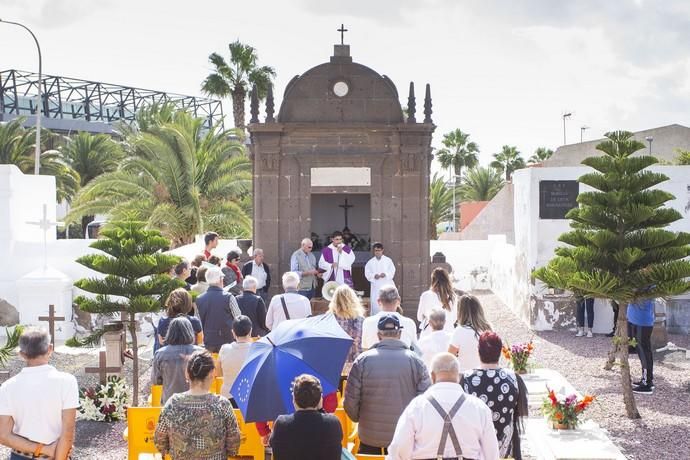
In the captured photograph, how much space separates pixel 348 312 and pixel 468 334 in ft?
4.47

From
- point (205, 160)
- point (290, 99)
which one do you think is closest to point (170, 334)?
point (290, 99)

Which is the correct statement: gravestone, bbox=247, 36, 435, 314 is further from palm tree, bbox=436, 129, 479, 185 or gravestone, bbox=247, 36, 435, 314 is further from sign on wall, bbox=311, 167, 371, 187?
palm tree, bbox=436, 129, 479, 185

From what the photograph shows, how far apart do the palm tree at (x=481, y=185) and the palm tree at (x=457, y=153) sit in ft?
42.5

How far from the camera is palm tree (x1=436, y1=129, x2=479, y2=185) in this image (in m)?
70.1

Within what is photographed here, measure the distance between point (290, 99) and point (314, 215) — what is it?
15.2ft

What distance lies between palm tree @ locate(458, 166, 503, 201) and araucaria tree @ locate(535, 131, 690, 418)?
44270mm

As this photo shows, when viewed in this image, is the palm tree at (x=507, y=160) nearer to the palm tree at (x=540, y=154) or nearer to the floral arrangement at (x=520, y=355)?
the palm tree at (x=540, y=154)

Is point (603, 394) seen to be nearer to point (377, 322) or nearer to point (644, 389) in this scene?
point (644, 389)

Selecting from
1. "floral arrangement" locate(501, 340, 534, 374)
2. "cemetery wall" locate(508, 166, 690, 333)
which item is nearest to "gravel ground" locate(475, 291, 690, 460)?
"cemetery wall" locate(508, 166, 690, 333)

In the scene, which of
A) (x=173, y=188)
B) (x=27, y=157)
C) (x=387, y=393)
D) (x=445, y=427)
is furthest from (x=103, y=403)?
(x=27, y=157)

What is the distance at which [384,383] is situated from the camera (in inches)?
251

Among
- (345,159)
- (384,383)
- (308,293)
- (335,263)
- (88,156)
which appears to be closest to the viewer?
(384,383)

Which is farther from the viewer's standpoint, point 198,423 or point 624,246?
point 624,246

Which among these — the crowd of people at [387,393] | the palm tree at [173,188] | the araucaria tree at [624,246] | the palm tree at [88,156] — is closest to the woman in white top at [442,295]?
the crowd of people at [387,393]
